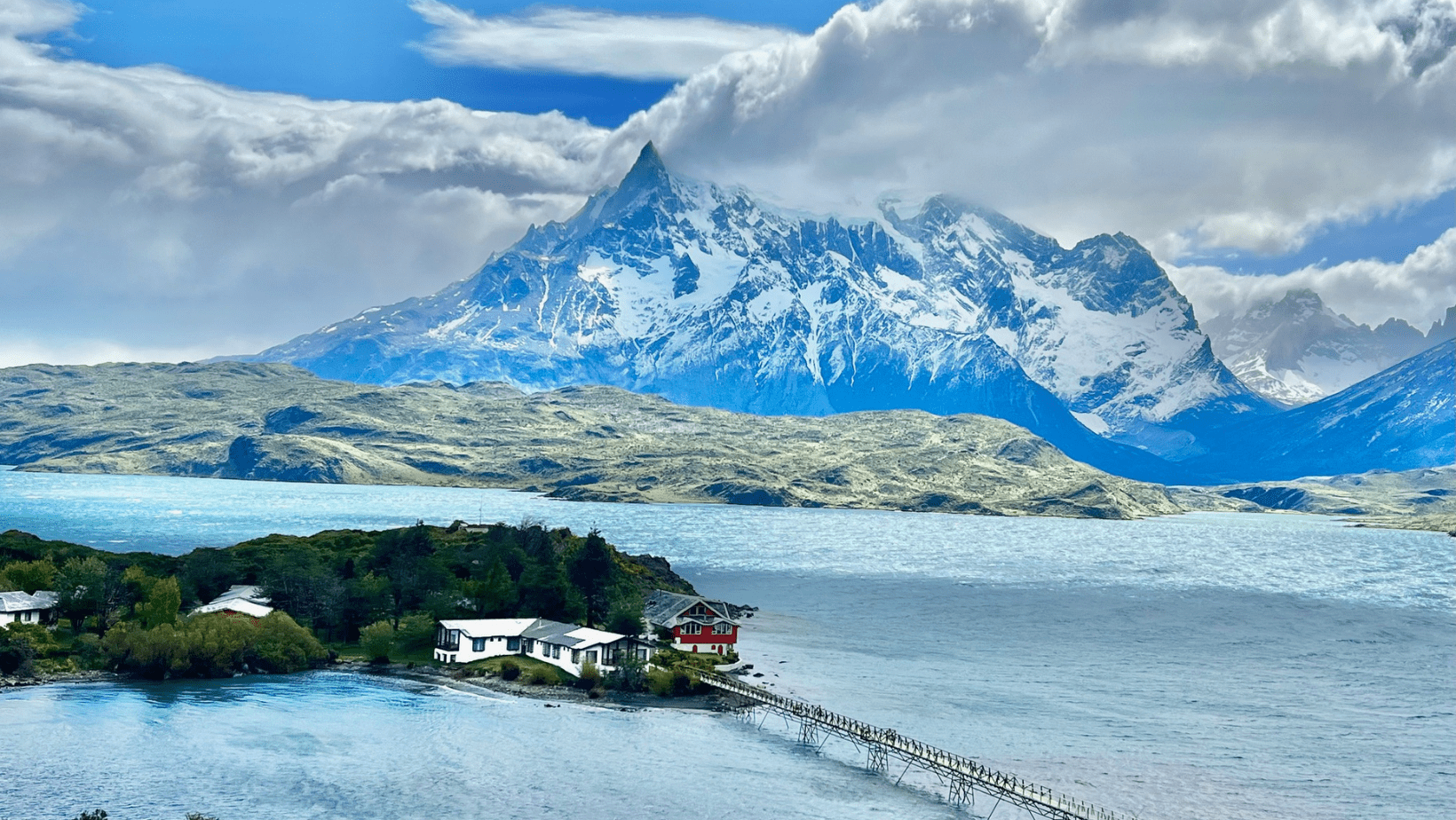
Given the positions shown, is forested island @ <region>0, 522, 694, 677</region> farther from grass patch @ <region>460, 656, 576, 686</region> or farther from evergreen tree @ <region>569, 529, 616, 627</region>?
grass patch @ <region>460, 656, 576, 686</region>

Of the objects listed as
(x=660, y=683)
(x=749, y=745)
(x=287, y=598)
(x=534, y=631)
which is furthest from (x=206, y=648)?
(x=749, y=745)

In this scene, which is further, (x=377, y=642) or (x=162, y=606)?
(x=377, y=642)

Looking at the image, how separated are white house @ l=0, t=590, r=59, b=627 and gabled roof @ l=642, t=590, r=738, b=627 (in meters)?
60.1

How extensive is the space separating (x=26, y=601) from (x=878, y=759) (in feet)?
282

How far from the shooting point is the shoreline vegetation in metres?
116

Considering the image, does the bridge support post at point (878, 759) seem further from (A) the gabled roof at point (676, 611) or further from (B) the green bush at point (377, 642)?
(B) the green bush at point (377, 642)

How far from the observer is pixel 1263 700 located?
127688 millimetres

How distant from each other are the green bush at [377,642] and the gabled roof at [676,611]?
2786 centimetres

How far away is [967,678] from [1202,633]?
61089 millimetres

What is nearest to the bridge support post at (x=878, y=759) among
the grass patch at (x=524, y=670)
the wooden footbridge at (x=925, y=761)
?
the wooden footbridge at (x=925, y=761)

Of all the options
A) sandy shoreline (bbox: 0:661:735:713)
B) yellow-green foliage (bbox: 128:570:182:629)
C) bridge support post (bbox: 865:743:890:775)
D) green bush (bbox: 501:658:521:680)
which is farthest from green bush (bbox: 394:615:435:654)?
bridge support post (bbox: 865:743:890:775)

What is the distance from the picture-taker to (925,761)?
302 feet

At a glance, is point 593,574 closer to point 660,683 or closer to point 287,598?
point 287,598

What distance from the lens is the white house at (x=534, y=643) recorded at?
12081 centimetres
